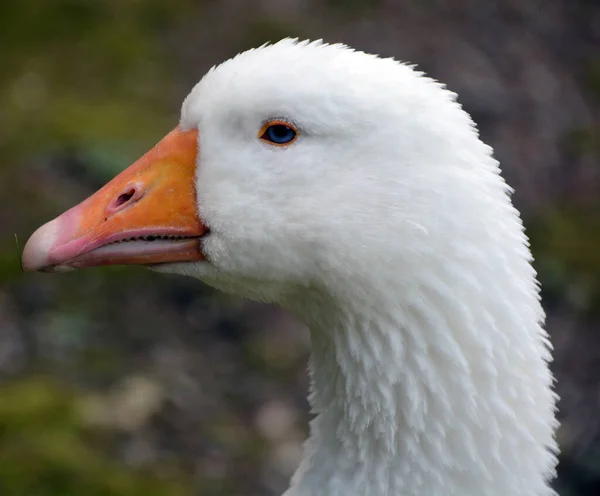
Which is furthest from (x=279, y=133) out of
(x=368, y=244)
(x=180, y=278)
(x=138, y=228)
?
(x=180, y=278)

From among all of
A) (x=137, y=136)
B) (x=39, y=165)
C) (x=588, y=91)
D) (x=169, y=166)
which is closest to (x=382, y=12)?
(x=588, y=91)

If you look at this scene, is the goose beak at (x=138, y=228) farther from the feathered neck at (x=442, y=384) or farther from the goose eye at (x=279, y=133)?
the feathered neck at (x=442, y=384)

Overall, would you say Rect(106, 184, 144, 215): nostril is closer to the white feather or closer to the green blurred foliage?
the white feather

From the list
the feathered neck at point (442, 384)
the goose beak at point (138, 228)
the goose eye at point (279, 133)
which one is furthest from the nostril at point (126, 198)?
the feathered neck at point (442, 384)

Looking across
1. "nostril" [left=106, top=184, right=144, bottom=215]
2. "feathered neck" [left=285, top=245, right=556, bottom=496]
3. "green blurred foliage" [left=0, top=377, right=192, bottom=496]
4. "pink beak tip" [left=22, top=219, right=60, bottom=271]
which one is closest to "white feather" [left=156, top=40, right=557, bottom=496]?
"feathered neck" [left=285, top=245, right=556, bottom=496]

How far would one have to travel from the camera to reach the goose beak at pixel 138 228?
2.52 meters

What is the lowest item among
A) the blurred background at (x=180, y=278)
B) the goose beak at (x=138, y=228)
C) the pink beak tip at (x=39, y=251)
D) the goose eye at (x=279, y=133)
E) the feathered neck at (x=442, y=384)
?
the feathered neck at (x=442, y=384)

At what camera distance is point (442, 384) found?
2.46 meters

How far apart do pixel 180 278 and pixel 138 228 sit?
3568 mm

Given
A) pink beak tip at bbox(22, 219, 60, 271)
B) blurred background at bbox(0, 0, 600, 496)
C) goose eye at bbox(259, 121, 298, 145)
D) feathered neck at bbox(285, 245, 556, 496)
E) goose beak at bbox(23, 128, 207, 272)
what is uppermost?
blurred background at bbox(0, 0, 600, 496)

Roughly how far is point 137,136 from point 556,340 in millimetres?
3270

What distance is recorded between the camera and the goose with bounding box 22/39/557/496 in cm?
235

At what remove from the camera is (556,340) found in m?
5.83

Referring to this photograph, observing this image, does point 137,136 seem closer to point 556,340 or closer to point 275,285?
point 556,340
